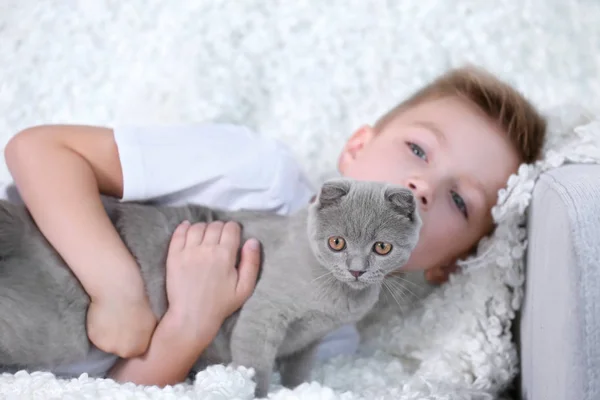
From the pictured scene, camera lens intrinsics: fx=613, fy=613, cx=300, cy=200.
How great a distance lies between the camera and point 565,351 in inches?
30.5

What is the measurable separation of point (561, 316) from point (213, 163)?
62cm

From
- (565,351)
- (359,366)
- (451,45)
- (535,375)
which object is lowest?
(359,366)

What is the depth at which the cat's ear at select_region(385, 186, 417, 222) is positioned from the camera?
80 centimetres

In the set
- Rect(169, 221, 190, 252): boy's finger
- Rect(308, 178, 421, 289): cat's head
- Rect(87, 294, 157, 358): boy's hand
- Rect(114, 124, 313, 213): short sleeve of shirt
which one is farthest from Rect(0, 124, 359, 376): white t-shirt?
Rect(308, 178, 421, 289): cat's head

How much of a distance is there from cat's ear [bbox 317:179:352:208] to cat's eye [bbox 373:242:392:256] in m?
0.08

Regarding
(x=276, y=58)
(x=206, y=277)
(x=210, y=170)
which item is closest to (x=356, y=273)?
(x=206, y=277)

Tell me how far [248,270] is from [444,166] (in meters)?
0.38

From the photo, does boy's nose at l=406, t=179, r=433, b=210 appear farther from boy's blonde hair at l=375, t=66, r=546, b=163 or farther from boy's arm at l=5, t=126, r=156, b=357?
boy's arm at l=5, t=126, r=156, b=357

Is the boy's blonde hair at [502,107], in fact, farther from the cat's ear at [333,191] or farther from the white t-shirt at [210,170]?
the cat's ear at [333,191]

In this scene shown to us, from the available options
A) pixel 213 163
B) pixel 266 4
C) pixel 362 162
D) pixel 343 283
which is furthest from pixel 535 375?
pixel 266 4

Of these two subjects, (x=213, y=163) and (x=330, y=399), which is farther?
(x=213, y=163)

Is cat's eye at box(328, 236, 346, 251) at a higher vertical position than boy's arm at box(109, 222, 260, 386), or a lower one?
higher

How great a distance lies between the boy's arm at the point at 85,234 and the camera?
3.01ft

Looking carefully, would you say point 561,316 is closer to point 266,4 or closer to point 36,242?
point 36,242
